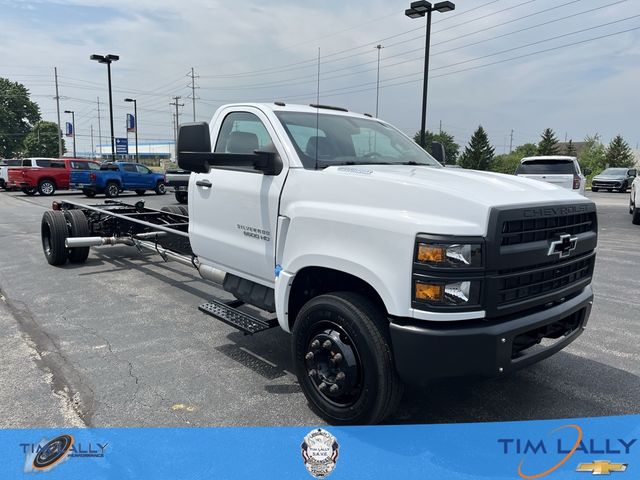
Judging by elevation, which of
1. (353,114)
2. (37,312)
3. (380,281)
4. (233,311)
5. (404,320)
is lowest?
(37,312)

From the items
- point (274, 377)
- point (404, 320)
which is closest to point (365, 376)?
point (404, 320)

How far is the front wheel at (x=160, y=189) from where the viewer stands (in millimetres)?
25884

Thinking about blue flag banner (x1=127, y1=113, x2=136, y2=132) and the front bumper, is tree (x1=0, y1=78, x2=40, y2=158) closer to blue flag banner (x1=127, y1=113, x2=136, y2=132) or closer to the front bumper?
blue flag banner (x1=127, y1=113, x2=136, y2=132)

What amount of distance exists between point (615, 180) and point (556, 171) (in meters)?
19.3

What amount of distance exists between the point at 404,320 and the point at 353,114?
2473 millimetres

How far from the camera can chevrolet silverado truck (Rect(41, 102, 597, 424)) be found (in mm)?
2537

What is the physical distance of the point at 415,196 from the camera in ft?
8.90

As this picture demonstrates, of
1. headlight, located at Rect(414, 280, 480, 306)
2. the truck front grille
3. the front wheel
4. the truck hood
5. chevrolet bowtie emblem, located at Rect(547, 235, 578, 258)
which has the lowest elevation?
the front wheel

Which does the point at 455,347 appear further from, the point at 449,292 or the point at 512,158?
the point at 512,158

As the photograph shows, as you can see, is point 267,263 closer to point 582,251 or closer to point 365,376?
point 365,376

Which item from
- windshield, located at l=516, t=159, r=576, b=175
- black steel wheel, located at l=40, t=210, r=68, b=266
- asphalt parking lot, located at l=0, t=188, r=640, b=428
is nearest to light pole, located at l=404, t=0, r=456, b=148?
windshield, located at l=516, t=159, r=576, b=175

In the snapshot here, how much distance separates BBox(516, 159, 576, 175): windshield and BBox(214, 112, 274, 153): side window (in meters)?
11.3

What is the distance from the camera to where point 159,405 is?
11.1 feet

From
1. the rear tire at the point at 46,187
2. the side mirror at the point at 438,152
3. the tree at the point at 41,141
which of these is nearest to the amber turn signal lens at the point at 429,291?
the side mirror at the point at 438,152
